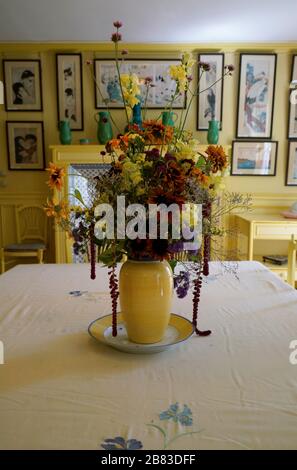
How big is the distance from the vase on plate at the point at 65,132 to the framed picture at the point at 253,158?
1.61m

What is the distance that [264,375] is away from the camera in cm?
90

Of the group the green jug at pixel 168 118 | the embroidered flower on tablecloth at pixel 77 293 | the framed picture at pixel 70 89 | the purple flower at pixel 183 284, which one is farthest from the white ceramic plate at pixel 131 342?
the framed picture at pixel 70 89

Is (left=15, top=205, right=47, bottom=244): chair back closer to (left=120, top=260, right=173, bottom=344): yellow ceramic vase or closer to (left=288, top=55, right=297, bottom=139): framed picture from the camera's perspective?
(left=288, top=55, right=297, bottom=139): framed picture

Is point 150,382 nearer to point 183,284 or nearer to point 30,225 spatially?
point 183,284

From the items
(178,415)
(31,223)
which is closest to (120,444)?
(178,415)

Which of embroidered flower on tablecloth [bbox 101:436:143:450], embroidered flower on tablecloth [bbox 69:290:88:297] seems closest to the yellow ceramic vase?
embroidered flower on tablecloth [bbox 101:436:143:450]

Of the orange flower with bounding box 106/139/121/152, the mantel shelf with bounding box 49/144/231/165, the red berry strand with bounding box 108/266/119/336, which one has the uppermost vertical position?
the mantel shelf with bounding box 49/144/231/165

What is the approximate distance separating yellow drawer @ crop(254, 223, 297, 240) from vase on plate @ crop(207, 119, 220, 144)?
891 mm

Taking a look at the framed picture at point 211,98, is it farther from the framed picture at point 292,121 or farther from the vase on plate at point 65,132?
the vase on plate at point 65,132

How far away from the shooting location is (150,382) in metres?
0.87

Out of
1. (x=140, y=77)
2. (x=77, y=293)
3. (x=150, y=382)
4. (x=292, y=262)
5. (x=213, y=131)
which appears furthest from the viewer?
(x=140, y=77)

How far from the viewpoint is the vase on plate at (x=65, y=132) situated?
342 cm

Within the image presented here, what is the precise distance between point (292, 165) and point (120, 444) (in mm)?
3578

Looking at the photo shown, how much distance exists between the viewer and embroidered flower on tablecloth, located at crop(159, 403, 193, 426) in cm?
73
